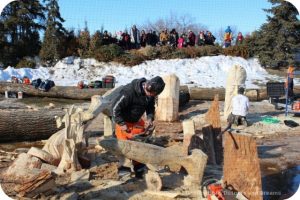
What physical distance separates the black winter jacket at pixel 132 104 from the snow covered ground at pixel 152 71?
41.7 feet

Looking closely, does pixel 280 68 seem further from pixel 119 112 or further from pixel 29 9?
pixel 119 112

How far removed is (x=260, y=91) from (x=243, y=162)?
36.7 ft

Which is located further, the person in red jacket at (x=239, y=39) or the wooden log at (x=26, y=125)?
the person in red jacket at (x=239, y=39)

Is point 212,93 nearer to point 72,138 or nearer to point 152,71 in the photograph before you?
point 152,71

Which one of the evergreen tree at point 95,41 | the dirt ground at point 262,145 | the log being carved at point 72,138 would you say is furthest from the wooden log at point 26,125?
the evergreen tree at point 95,41

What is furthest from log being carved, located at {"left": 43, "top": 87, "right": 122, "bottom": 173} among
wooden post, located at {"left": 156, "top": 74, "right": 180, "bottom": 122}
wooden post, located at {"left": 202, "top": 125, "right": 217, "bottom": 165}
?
wooden post, located at {"left": 156, "top": 74, "right": 180, "bottom": 122}

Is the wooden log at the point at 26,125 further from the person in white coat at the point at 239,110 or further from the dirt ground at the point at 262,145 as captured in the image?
the person in white coat at the point at 239,110

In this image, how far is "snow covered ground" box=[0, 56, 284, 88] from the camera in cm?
1933

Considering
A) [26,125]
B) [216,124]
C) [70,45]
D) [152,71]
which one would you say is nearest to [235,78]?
[216,124]

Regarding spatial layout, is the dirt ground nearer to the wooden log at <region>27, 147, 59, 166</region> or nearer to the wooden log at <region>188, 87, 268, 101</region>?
the wooden log at <region>27, 147, 59, 166</region>

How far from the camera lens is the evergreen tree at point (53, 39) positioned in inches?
802

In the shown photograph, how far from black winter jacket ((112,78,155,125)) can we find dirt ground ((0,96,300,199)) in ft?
2.80

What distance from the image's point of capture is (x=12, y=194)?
5.38m

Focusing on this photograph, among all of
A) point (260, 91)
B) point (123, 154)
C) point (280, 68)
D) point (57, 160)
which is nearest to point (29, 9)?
point (260, 91)
